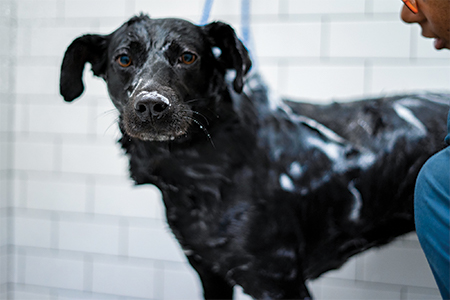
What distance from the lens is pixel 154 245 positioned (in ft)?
4.99

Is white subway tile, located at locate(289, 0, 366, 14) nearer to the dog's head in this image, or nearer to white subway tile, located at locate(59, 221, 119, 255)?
the dog's head

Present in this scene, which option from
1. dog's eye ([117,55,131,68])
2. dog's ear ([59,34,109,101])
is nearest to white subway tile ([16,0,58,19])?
dog's ear ([59,34,109,101])

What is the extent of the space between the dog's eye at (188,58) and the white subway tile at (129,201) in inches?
28.0

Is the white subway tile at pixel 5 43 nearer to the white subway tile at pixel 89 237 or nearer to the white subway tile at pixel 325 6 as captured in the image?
the white subway tile at pixel 89 237


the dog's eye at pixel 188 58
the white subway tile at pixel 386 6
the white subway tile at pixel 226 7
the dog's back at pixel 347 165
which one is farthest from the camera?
the white subway tile at pixel 226 7

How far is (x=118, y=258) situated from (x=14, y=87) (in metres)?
0.91

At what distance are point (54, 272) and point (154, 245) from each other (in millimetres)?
545

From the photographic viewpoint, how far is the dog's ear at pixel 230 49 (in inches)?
37.1

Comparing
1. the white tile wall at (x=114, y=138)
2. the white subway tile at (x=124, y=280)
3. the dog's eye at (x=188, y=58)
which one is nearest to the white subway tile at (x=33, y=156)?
the white tile wall at (x=114, y=138)

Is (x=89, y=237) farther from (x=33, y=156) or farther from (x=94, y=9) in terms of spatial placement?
(x=94, y=9)

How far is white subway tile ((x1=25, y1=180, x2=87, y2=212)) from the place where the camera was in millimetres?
1596

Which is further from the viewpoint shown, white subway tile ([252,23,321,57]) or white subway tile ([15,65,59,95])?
white subway tile ([15,65,59,95])

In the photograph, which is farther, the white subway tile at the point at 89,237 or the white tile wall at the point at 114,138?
the white subway tile at the point at 89,237

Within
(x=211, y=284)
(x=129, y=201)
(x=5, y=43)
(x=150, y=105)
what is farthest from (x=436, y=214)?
(x=5, y=43)
